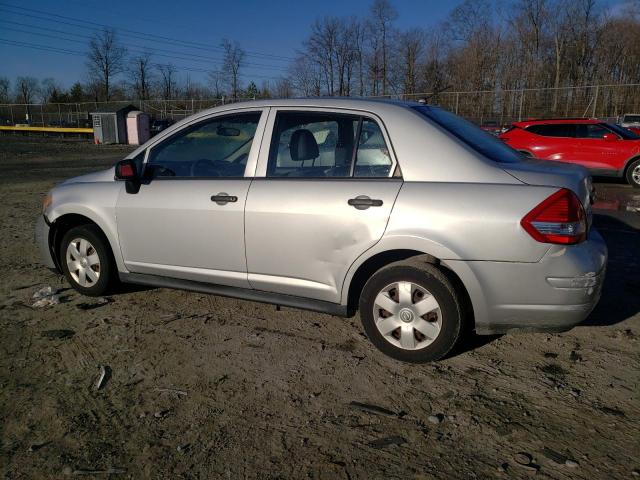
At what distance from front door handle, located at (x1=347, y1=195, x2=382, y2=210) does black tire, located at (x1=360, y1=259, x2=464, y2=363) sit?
1.34 ft

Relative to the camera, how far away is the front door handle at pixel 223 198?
3552mm

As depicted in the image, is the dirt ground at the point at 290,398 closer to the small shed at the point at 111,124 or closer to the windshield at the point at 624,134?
the windshield at the point at 624,134

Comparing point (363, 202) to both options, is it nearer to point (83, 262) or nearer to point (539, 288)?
point (539, 288)

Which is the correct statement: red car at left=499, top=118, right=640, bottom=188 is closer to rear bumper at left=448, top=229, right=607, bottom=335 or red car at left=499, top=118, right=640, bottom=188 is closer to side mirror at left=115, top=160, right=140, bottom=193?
rear bumper at left=448, top=229, right=607, bottom=335

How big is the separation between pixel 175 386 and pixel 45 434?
0.71 m

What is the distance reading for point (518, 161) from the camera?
11.1 feet

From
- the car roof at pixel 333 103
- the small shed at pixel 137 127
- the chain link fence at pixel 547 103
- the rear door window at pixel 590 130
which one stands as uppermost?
the chain link fence at pixel 547 103

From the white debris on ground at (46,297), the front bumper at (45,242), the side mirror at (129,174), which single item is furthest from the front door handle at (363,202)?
the front bumper at (45,242)

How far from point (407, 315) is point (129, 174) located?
242 cm

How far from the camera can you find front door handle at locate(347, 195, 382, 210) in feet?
10.1

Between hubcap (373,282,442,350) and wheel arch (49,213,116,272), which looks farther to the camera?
wheel arch (49,213,116,272)

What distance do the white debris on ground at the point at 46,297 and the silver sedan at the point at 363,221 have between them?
487 millimetres

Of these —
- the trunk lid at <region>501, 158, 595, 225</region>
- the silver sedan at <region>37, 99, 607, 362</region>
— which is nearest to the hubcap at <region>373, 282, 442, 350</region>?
the silver sedan at <region>37, 99, 607, 362</region>

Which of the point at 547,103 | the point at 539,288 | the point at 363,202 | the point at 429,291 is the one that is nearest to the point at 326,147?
the point at 363,202
